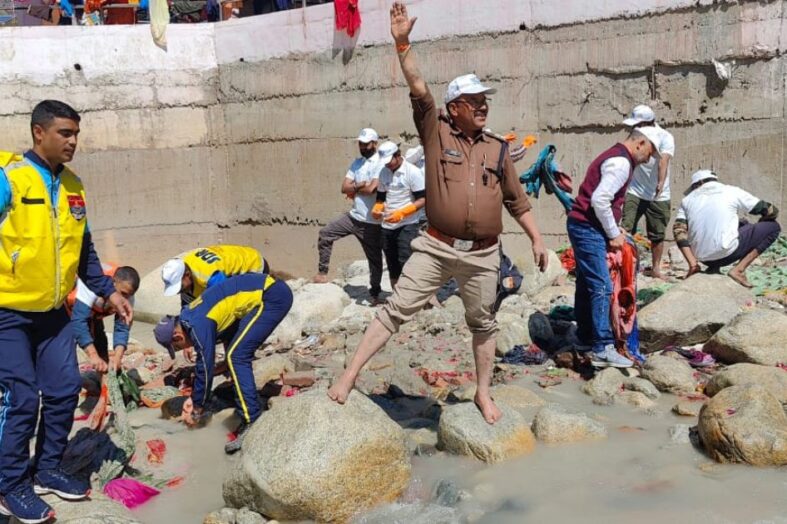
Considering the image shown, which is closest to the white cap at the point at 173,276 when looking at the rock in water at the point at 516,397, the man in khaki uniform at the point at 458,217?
the man in khaki uniform at the point at 458,217

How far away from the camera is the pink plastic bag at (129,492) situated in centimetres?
484

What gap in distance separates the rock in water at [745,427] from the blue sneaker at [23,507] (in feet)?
11.0

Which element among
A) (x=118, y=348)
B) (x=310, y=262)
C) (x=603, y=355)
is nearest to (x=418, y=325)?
(x=603, y=355)

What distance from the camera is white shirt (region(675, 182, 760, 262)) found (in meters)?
7.42

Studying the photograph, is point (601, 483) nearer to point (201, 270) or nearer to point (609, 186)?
point (609, 186)

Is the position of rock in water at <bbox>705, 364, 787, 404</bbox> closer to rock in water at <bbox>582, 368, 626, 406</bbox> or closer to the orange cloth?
rock in water at <bbox>582, 368, 626, 406</bbox>

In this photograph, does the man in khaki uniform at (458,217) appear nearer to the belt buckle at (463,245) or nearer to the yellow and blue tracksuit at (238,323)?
the belt buckle at (463,245)

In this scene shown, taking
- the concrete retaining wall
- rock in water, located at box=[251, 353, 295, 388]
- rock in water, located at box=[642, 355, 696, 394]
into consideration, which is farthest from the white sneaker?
the concrete retaining wall

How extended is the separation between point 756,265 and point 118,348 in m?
5.84

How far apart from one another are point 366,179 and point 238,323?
3.54 metres

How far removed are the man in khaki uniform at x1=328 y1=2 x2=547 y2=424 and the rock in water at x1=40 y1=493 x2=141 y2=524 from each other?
1.22 m

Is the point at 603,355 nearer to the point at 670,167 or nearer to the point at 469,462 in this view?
the point at 469,462

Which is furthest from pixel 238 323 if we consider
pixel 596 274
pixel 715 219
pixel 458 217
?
pixel 715 219

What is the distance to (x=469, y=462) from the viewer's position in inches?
188
